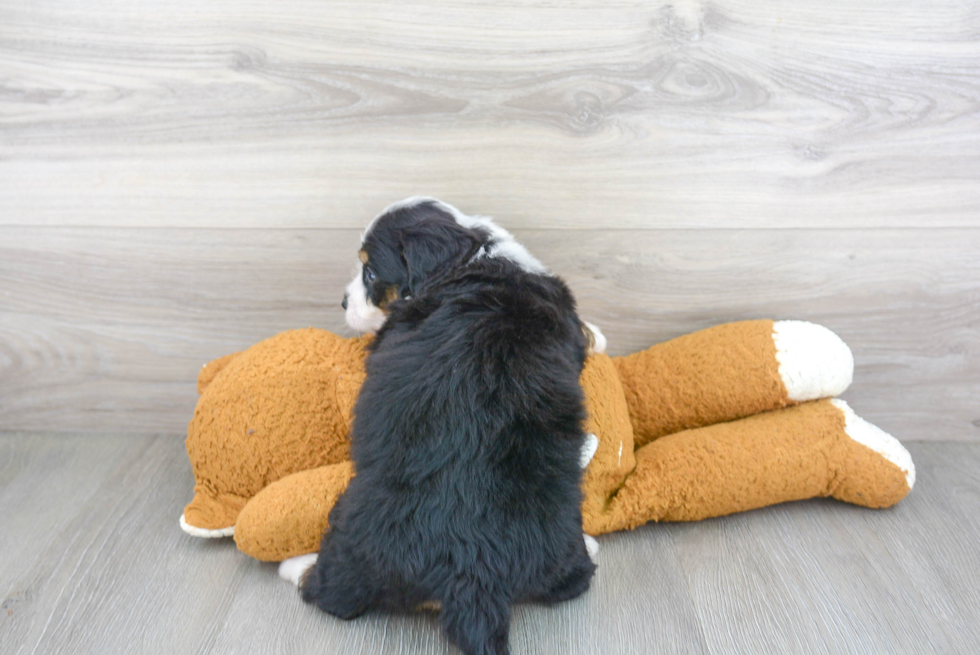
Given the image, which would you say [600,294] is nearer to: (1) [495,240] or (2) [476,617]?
(1) [495,240]

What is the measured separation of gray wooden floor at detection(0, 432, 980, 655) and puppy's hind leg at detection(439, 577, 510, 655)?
14cm

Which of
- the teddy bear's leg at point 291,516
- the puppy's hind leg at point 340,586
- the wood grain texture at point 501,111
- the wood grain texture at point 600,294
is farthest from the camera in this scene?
the wood grain texture at point 600,294

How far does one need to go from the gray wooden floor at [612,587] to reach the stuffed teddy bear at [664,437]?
66mm

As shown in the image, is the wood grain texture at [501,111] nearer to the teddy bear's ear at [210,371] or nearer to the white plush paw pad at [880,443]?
the teddy bear's ear at [210,371]

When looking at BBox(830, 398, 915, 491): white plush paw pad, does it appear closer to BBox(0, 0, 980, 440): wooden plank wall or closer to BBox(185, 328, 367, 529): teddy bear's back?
BBox(0, 0, 980, 440): wooden plank wall

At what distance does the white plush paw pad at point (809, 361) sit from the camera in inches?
57.9

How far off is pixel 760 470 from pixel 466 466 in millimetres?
688

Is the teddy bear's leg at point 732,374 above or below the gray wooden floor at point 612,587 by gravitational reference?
above

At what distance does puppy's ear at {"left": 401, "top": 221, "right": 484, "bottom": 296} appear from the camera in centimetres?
128

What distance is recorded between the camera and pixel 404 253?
1.31 m

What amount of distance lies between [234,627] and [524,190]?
107cm

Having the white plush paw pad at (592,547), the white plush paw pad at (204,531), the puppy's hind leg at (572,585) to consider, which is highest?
the puppy's hind leg at (572,585)

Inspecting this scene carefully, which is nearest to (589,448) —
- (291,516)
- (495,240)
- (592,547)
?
(592,547)

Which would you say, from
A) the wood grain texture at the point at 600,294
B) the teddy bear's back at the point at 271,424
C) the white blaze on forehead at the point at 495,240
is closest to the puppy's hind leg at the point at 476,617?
the teddy bear's back at the point at 271,424
